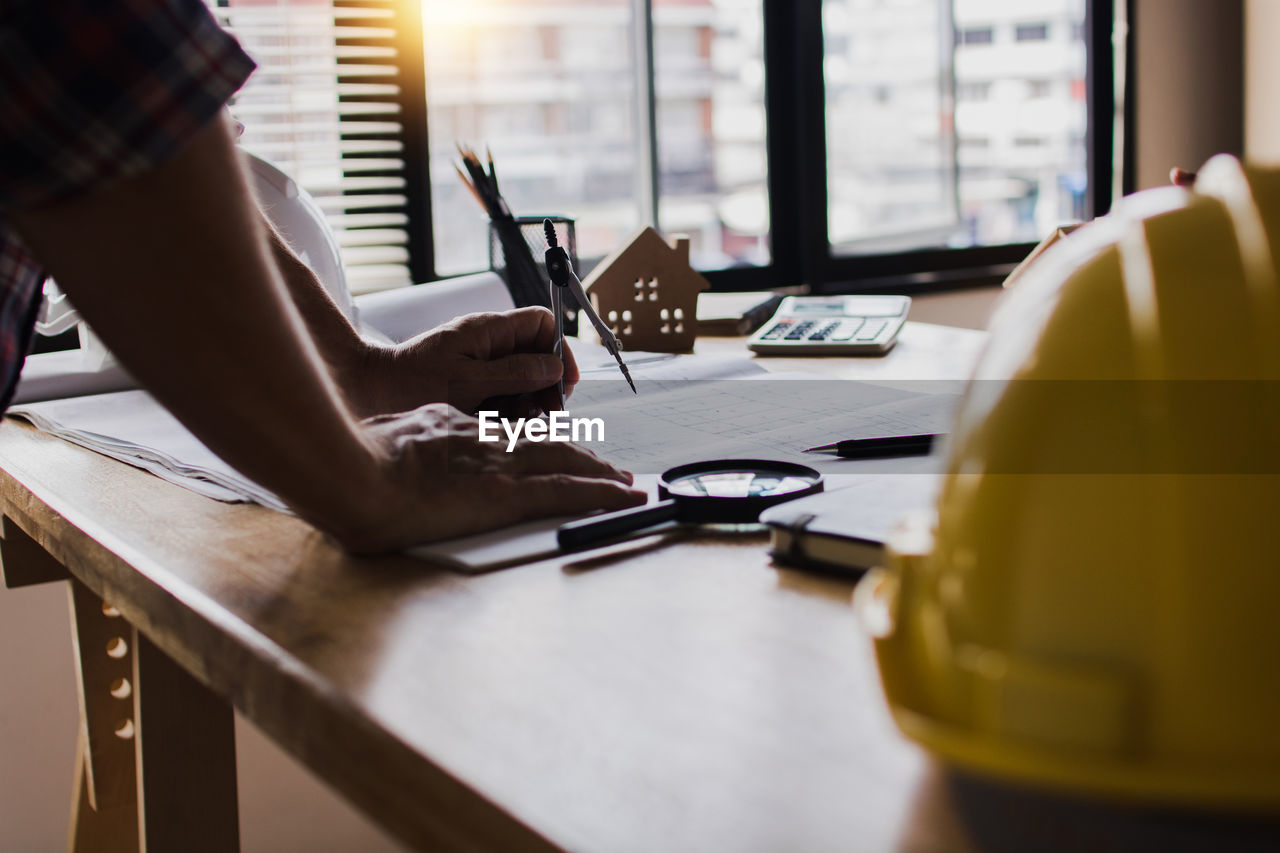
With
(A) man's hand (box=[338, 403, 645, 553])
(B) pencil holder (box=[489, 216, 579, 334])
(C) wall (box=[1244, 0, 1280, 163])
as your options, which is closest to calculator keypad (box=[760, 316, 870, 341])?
(B) pencil holder (box=[489, 216, 579, 334])

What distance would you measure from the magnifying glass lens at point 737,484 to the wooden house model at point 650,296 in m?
0.68

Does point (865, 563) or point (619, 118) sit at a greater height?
point (619, 118)

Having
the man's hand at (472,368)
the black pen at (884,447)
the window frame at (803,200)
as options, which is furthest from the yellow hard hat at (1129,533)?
the window frame at (803,200)

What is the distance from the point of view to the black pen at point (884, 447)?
0.77 m

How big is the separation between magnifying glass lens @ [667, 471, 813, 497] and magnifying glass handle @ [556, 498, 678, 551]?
22mm

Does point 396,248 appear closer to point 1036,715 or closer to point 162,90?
point 162,90

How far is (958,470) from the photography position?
34cm

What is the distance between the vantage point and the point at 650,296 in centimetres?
139

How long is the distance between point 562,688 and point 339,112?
6.29 ft

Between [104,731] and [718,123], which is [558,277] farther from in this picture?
[718,123]

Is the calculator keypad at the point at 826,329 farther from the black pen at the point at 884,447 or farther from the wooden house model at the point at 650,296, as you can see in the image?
the black pen at the point at 884,447

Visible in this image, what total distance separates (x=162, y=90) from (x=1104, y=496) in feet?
1.38

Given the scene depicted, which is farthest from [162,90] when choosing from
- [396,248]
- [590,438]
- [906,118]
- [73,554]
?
[906,118]

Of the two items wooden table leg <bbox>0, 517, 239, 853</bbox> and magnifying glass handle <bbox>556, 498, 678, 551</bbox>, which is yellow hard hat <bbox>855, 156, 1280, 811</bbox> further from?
wooden table leg <bbox>0, 517, 239, 853</bbox>
